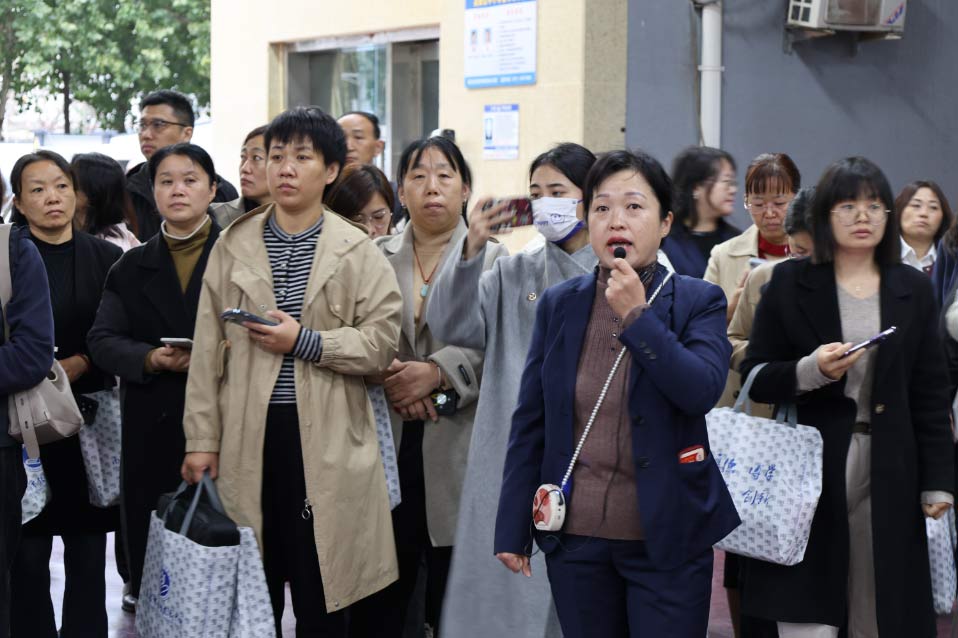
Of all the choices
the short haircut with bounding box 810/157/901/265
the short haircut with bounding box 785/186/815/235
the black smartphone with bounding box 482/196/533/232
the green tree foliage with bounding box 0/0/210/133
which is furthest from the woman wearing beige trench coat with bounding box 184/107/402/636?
the green tree foliage with bounding box 0/0/210/133

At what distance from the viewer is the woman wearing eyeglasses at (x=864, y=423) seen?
11.8 feet

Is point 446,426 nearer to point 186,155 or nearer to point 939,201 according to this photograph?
point 186,155

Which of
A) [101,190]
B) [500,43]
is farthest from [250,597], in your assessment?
[500,43]

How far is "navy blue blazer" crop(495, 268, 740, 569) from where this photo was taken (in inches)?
110

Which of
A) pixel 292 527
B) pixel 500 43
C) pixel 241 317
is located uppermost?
pixel 500 43

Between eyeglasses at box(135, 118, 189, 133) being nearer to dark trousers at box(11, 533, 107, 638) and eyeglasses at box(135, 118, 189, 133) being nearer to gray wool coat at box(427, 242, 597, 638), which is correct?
dark trousers at box(11, 533, 107, 638)

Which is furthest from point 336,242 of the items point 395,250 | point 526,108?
point 526,108

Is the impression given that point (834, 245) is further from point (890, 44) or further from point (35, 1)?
point (35, 1)

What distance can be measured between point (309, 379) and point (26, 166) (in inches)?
62.7

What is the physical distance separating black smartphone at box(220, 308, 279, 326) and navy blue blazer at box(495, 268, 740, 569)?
81 cm

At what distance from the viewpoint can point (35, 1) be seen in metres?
18.2

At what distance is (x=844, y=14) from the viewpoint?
26.5 feet

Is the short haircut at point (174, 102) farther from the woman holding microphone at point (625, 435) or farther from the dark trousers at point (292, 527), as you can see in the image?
the woman holding microphone at point (625, 435)

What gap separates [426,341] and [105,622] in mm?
1486
